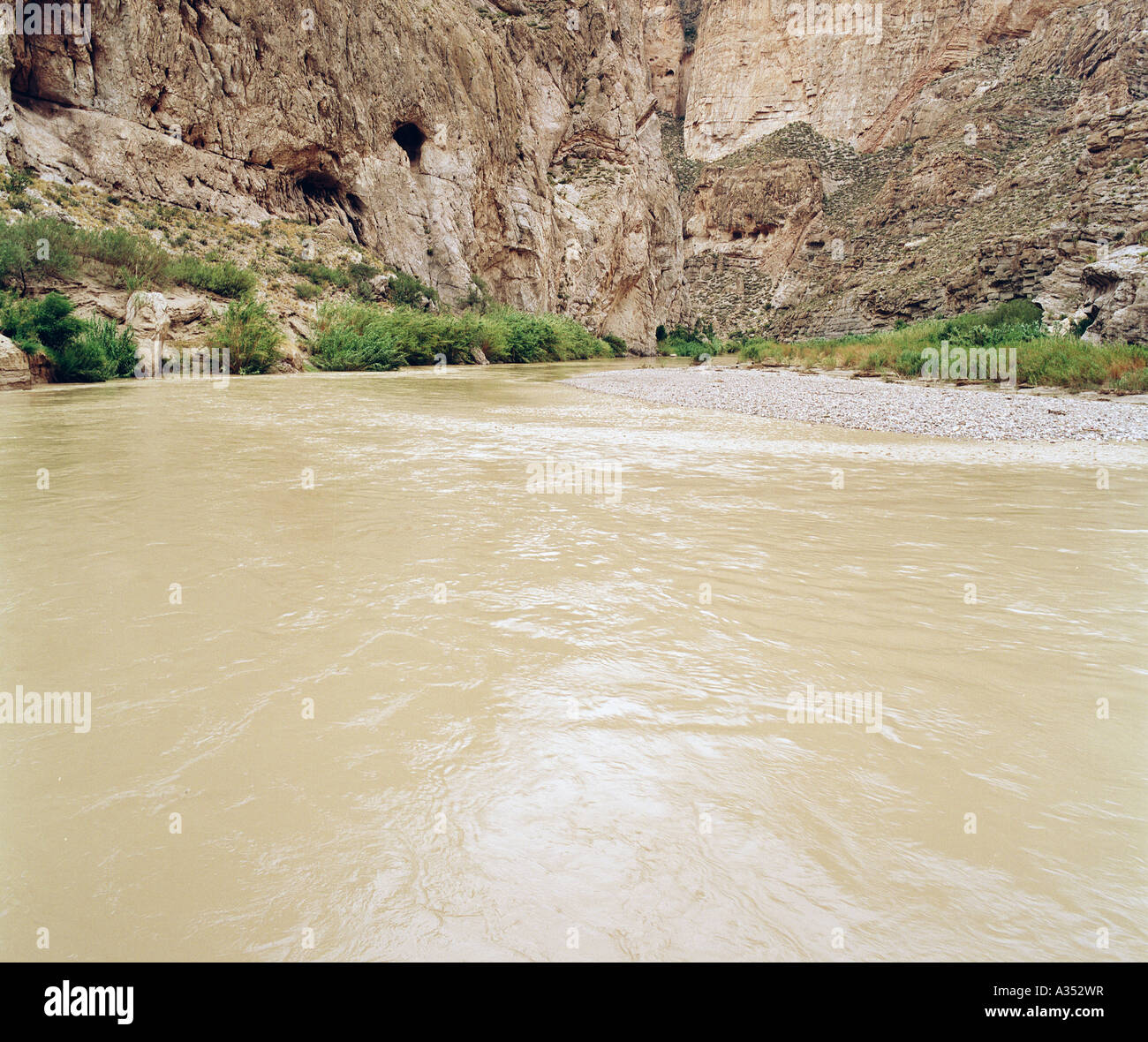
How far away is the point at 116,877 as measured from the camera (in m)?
1.29

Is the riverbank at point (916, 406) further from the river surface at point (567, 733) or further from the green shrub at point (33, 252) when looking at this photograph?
the green shrub at point (33, 252)

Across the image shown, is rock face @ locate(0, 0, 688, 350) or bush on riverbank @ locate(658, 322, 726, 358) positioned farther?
bush on riverbank @ locate(658, 322, 726, 358)

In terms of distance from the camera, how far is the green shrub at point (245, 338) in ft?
48.8

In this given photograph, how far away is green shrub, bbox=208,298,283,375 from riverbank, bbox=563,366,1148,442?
6606 millimetres

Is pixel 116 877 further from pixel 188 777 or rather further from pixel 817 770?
pixel 817 770

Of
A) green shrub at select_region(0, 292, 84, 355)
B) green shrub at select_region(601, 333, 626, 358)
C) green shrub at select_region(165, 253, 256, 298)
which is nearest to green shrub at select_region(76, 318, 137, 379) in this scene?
green shrub at select_region(0, 292, 84, 355)

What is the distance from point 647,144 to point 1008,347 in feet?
121

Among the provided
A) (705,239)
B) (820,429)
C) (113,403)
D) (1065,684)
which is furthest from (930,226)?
(1065,684)

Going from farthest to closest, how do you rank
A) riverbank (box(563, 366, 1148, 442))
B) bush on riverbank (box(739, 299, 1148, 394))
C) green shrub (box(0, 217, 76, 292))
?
green shrub (box(0, 217, 76, 292)) < bush on riverbank (box(739, 299, 1148, 394)) < riverbank (box(563, 366, 1148, 442))

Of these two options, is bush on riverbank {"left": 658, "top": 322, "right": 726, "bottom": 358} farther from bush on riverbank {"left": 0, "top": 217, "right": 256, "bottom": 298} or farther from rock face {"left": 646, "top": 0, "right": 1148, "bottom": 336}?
bush on riverbank {"left": 0, "top": 217, "right": 256, "bottom": 298}

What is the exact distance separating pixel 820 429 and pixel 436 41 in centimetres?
2867

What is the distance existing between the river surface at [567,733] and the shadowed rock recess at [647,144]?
54.5ft

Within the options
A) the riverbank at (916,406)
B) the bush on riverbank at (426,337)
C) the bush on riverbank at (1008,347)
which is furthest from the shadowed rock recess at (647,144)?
the riverbank at (916,406)

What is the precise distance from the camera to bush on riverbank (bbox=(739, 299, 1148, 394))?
12.2 metres
